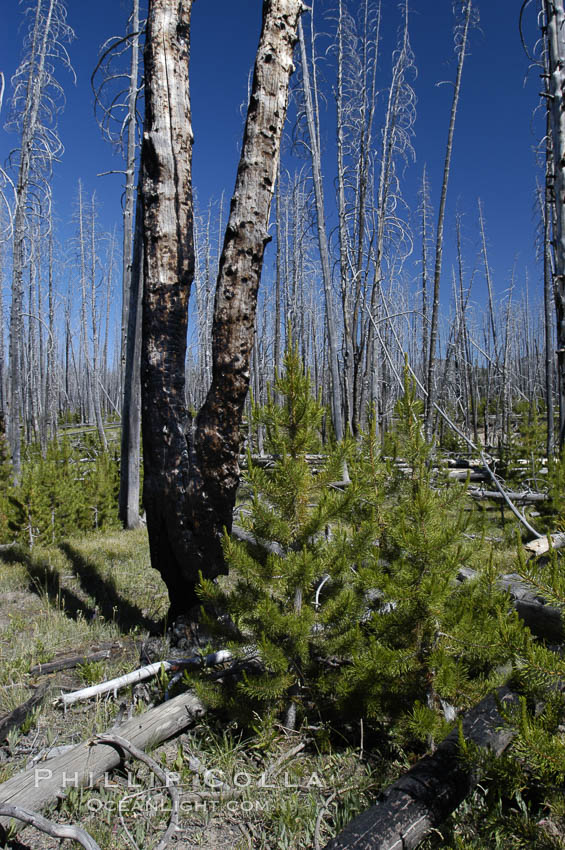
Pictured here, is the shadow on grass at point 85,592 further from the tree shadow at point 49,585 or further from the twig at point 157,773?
the twig at point 157,773

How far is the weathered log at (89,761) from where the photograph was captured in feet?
6.23

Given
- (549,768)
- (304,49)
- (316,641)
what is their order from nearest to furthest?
(549,768) < (316,641) < (304,49)

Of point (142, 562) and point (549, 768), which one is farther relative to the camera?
point (142, 562)

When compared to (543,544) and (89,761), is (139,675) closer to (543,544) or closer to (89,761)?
(89,761)

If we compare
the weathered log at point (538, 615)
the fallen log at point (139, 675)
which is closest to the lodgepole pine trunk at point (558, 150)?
the weathered log at point (538, 615)

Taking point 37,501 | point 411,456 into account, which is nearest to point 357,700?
point 411,456

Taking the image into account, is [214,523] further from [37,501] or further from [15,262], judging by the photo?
[15,262]

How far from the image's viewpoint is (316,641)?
7.68ft

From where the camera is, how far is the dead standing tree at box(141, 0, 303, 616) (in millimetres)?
2980

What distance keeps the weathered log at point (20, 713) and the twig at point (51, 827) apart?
774 millimetres

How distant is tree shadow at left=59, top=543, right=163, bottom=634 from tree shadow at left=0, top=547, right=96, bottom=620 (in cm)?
13

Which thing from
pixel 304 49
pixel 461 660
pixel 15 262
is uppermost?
pixel 304 49

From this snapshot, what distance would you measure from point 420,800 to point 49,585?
4255mm

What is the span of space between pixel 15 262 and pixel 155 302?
8360 mm
